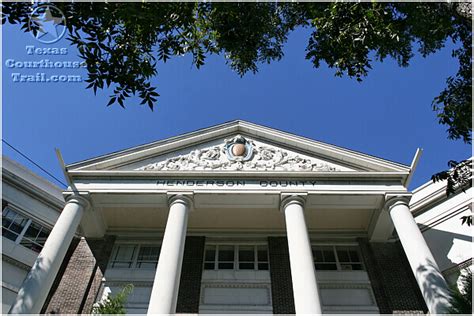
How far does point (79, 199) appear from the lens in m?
13.7

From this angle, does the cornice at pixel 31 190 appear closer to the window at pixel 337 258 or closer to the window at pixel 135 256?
the window at pixel 135 256

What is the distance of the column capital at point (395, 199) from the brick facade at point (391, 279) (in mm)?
3022

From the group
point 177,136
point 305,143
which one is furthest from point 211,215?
point 305,143

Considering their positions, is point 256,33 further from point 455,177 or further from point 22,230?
point 22,230

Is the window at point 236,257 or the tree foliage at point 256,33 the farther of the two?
the window at point 236,257

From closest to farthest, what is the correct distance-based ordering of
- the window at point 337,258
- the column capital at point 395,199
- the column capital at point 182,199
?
the column capital at point 395,199 < the column capital at point 182,199 < the window at point 337,258

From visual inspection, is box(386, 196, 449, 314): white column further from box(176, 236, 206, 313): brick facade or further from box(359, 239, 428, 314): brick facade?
box(176, 236, 206, 313): brick facade

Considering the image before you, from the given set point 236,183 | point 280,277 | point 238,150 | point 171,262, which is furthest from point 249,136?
point 171,262

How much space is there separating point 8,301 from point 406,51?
1571cm

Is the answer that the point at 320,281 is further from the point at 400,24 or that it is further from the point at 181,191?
the point at 400,24

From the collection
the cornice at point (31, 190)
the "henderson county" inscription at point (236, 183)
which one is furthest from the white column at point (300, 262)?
the cornice at point (31, 190)

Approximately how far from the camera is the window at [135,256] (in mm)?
15695

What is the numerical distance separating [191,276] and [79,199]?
5.59m

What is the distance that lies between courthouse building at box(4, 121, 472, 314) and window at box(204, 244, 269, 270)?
0.16 ft
